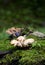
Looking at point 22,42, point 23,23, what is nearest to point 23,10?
point 23,23

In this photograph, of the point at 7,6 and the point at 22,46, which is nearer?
the point at 22,46

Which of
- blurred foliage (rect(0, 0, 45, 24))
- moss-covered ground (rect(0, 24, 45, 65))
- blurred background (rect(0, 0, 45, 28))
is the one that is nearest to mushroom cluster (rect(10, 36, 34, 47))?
moss-covered ground (rect(0, 24, 45, 65))

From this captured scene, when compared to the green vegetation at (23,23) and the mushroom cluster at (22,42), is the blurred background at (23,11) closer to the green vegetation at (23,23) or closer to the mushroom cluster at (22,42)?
the green vegetation at (23,23)

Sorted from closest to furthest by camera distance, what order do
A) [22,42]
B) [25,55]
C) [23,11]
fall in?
[25,55] → [22,42] → [23,11]

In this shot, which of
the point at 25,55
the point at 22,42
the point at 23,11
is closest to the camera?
the point at 25,55

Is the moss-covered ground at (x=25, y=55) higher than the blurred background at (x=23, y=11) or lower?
lower

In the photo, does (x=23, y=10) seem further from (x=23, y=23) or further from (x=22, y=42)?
(x=22, y=42)

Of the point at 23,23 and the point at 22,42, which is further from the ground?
the point at 23,23

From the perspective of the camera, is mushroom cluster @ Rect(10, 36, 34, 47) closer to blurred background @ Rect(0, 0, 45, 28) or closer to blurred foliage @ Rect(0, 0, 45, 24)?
blurred background @ Rect(0, 0, 45, 28)

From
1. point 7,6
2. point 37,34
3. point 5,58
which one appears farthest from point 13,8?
point 5,58

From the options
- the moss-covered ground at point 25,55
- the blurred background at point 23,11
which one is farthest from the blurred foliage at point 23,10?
the moss-covered ground at point 25,55

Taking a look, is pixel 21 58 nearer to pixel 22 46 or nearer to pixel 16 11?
pixel 22 46
